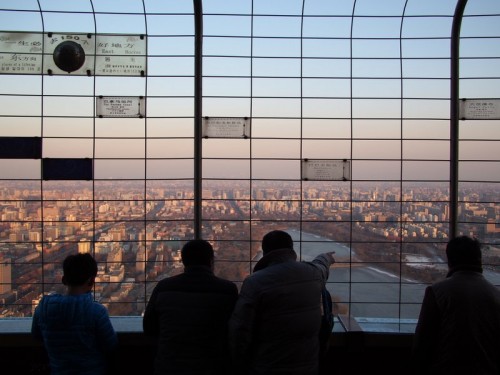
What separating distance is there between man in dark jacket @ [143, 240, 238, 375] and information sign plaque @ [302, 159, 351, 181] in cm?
344

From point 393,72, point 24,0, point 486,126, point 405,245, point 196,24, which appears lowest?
point 405,245

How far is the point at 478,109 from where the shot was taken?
5586mm

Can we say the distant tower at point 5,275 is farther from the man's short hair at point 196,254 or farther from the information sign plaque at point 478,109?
the information sign plaque at point 478,109

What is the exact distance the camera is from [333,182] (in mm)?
5816

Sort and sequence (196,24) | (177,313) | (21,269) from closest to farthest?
(177,313)
(196,24)
(21,269)

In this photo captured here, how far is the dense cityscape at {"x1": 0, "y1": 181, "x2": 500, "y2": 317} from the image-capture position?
5664 mm

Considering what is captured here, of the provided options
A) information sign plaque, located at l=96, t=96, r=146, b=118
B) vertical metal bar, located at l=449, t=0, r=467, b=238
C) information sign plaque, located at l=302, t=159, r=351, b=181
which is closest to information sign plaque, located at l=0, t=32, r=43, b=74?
information sign plaque, located at l=96, t=96, r=146, b=118

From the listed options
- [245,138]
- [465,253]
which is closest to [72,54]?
[245,138]

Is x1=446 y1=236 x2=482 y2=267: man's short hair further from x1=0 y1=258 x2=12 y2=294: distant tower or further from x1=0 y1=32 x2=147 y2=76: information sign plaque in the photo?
x1=0 y1=258 x2=12 y2=294: distant tower

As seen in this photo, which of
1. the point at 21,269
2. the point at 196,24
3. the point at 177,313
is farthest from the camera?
the point at 21,269

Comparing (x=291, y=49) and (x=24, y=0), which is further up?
(x=24, y=0)

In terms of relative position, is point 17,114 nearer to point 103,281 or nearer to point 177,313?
point 103,281

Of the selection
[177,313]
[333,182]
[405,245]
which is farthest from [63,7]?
[405,245]

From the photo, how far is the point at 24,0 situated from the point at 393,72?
4.90 metres
